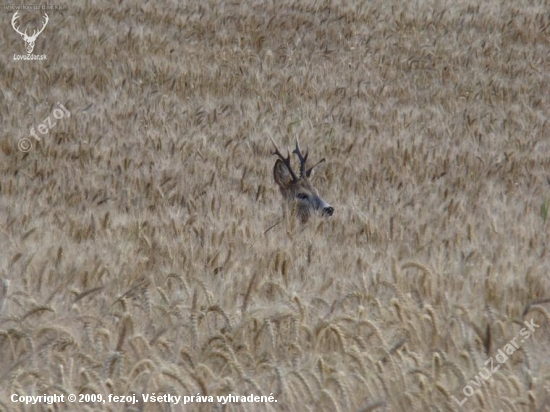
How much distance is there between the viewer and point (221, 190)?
8344 mm

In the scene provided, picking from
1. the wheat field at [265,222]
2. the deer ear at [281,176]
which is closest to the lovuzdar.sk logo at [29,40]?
the wheat field at [265,222]

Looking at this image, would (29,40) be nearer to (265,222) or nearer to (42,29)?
(42,29)

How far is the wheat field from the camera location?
3.74 meters

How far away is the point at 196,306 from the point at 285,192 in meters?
3.67

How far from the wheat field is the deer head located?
7.0 inches

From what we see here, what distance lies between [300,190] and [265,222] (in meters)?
0.98

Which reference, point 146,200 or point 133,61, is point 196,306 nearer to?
point 146,200

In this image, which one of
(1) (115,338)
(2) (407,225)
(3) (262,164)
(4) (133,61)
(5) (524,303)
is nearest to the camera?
(1) (115,338)

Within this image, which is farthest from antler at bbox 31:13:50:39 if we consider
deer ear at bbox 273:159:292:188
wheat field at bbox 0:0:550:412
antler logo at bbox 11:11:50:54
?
deer ear at bbox 273:159:292:188

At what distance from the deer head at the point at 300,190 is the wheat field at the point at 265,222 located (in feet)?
0.58

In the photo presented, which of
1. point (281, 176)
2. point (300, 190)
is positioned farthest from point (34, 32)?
point (300, 190)

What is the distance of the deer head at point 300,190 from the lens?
25.3 ft

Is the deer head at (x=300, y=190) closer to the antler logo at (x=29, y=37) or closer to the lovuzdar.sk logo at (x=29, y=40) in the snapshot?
the lovuzdar.sk logo at (x=29, y=40)

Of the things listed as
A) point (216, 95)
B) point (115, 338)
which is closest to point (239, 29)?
point (216, 95)
